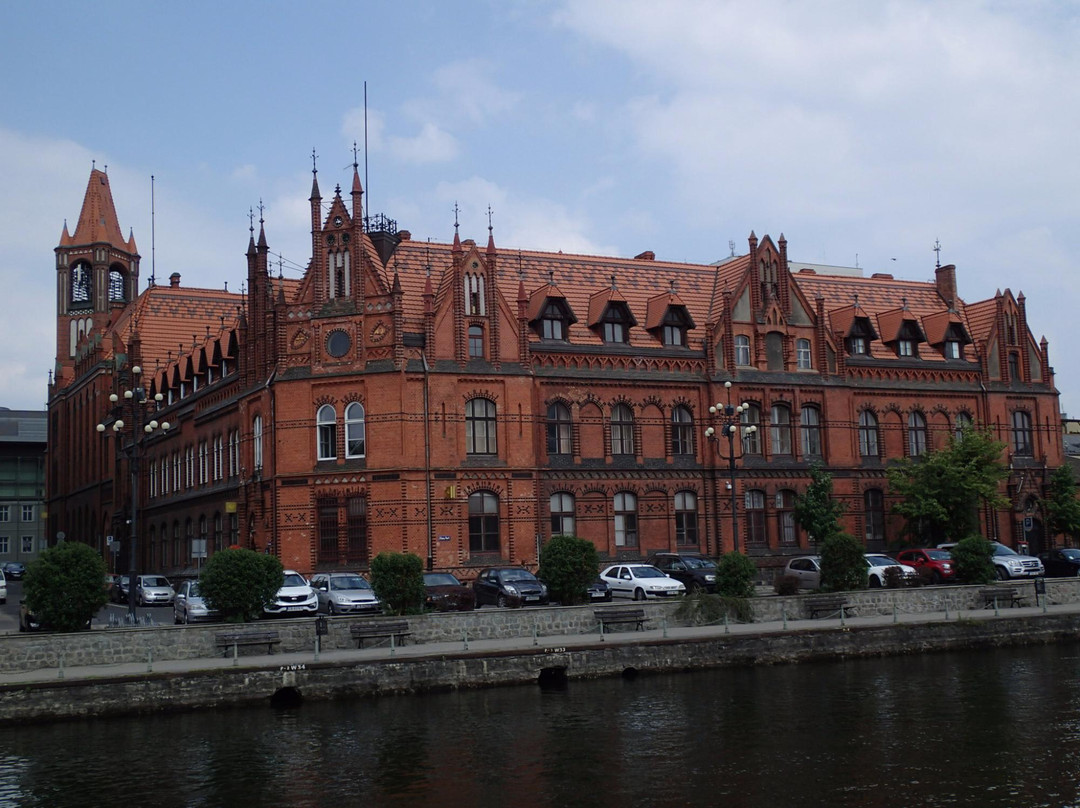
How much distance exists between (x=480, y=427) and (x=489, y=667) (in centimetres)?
2060

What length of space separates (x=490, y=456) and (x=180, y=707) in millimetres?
24052

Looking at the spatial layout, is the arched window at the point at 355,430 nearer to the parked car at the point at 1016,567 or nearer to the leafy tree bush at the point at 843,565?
the leafy tree bush at the point at 843,565

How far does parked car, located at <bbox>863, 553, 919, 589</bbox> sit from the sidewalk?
3.56 metres

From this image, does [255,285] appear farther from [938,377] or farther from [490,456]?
[938,377]

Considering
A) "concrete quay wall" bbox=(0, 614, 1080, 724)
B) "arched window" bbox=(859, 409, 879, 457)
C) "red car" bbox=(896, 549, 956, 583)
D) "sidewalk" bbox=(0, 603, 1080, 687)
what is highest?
"arched window" bbox=(859, 409, 879, 457)

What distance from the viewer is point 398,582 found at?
34.1 metres

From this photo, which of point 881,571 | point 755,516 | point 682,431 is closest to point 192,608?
point 881,571

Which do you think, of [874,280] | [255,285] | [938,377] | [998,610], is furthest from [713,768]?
[874,280]

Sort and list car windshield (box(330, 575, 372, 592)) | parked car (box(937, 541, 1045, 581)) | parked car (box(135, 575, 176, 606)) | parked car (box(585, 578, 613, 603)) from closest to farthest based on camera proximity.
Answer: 1. car windshield (box(330, 575, 372, 592))
2. parked car (box(585, 578, 613, 603))
3. parked car (box(937, 541, 1045, 581))
4. parked car (box(135, 575, 176, 606))

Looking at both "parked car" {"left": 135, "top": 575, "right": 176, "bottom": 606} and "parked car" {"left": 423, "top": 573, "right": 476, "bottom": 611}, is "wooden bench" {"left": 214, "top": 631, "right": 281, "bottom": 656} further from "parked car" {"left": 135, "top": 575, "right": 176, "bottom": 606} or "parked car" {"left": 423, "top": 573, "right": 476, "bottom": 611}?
"parked car" {"left": 135, "top": 575, "right": 176, "bottom": 606}

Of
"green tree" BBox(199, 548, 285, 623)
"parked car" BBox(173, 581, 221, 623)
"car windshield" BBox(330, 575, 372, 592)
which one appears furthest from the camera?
"car windshield" BBox(330, 575, 372, 592)

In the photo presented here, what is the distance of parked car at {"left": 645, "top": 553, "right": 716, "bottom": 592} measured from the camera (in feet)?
150

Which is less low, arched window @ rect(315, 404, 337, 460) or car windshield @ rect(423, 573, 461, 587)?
arched window @ rect(315, 404, 337, 460)

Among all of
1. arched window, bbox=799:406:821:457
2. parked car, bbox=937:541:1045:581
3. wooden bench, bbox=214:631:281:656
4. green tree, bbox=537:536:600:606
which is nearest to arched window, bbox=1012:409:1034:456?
arched window, bbox=799:406:821:457
